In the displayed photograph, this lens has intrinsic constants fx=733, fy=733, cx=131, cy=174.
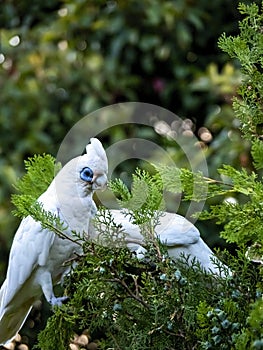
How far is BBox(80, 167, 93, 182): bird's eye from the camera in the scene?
2.89 ft

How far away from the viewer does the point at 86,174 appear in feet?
2.91

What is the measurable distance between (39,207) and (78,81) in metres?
1.51

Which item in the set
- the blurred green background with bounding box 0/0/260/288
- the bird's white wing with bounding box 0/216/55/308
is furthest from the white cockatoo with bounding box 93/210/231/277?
the blurred green background with bounding box 0/0/260/288

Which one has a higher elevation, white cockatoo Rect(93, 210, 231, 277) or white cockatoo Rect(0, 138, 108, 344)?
white cockatoo Rect(0, 138, 108, 344)

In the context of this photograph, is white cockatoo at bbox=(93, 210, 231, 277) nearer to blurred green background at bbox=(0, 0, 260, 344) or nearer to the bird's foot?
the bird's foot

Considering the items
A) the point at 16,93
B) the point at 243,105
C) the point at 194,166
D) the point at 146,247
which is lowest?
the point at 146,247

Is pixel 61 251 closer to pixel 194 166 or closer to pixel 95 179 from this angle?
pixel 95 179

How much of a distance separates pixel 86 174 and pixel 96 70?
140cm

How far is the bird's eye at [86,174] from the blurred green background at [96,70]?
4.09ft

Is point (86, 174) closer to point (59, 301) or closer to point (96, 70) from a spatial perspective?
point (59, 301)

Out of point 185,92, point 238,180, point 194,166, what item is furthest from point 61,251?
point 185,92

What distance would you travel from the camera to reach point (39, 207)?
0.80m

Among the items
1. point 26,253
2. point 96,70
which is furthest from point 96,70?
point 26,253

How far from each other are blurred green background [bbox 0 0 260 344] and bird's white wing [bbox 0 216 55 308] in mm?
1184
